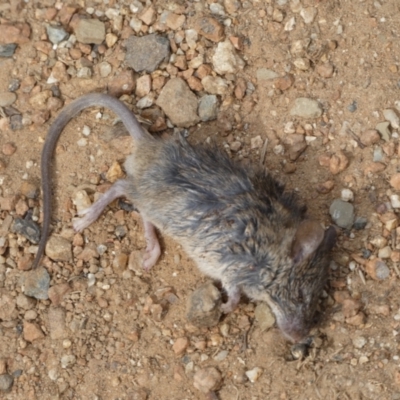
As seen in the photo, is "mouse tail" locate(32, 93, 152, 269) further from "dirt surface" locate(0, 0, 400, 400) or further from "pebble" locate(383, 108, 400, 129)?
"pebble" locate(383, 108, 400, 129)

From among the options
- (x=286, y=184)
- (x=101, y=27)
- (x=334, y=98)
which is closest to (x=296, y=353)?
(x=286, y=184)

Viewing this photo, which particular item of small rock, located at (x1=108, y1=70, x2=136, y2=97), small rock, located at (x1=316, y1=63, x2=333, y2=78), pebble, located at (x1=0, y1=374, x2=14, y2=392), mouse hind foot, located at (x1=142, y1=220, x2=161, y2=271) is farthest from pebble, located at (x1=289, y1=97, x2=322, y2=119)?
pebble, located at (x1=0, y1=374, x2=14, y2=392)

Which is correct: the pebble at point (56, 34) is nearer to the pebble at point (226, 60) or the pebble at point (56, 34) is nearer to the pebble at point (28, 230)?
the pebble at point (226, 60)

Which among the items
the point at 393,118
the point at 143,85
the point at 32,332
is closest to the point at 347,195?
the point at 393,118

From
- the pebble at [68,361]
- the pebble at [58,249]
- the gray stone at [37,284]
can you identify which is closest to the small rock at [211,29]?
the pebble at [58,249]

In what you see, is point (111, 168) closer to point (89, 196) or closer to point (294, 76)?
point (89, 196)
